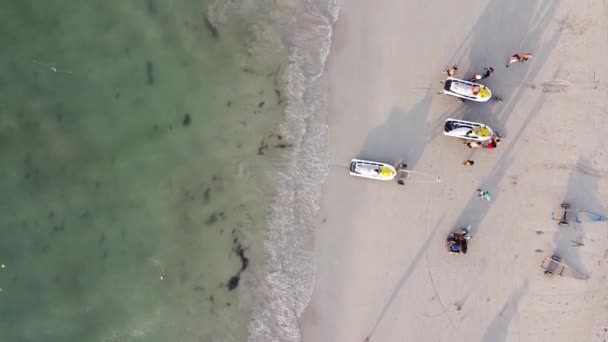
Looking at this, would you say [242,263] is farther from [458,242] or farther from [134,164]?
[458,242]

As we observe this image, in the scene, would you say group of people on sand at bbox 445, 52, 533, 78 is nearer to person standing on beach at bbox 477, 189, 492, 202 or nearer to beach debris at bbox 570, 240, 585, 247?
person standing on beach at bbox 477, 189, 492, 202

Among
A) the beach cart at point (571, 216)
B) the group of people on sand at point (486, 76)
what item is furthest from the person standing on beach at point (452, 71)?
the beach cart at point (571, 216)

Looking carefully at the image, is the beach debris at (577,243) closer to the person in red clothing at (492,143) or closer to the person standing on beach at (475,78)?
the person in red clothing at (492,143)

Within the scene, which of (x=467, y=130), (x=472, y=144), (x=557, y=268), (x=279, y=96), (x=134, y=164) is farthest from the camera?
(x=557, y=268)

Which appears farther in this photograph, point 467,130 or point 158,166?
point 158,166

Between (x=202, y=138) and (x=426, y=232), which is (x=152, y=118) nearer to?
(x=202, y=138)

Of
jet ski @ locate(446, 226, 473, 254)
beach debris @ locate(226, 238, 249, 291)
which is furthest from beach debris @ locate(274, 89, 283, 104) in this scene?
jet ski @ locate(446, 226, 473, 254)

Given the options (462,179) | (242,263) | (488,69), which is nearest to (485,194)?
(462,179)
